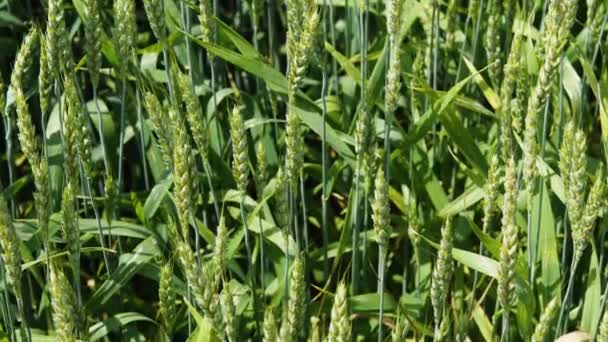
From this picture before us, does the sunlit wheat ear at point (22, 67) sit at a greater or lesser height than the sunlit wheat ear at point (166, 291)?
greater

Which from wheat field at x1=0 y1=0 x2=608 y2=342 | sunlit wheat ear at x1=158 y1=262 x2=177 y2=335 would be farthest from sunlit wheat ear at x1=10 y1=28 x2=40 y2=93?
sunlit wheat ear at x1=158 y1=262 x2=177 y2=335

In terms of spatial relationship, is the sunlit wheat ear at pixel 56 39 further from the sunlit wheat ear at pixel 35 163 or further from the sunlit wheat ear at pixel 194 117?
the sunlit wheat ear at pixel 194 117

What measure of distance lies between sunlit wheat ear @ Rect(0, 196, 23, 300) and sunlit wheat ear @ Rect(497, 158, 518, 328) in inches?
25.9

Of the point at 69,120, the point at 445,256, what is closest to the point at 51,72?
the point at 69,120

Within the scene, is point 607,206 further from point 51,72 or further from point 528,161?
point 51,72

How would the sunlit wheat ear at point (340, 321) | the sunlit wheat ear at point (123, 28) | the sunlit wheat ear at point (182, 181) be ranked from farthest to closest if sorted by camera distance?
the sunlit wheat ear at point (123, 28) < the sunlit wheat ear at point (182, 181) < the sunlit wheat ear at point (340, 321)

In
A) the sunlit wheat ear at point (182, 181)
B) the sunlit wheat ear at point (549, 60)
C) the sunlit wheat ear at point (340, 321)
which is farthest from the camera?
the sunlit wheat ear at point (549, 60)

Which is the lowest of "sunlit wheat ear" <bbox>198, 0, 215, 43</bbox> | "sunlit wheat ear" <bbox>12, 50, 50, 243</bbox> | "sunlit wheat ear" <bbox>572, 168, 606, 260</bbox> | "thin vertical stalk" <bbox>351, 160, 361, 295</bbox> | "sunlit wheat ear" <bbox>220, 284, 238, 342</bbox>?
"thin vertical stalk" <bbox>351, 160, 361, 295</bbox>

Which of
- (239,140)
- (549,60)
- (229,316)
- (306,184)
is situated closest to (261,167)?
(239,140)

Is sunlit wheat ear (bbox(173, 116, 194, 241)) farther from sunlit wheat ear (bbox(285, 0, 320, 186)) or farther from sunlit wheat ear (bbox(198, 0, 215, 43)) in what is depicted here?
sunlit wheat ear (bbox(198, 0, 215, 43))

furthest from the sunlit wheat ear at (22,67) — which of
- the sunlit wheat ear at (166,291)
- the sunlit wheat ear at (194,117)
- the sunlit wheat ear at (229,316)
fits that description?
the sunlit wheat ear at (229,316)

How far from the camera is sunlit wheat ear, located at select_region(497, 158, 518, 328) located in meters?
1.37

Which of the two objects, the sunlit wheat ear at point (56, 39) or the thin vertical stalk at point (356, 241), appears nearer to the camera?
the sunlit wheat ear at point (56, 39)

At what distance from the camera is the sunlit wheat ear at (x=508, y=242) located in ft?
4.50
